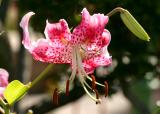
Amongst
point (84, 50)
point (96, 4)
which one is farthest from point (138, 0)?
point (84, 50)

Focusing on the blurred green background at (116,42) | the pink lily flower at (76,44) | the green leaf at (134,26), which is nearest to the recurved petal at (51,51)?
the pink lily flower at (76,44)

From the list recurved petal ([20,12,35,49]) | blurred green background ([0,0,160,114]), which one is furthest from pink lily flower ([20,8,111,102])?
blurred green background ([0,0,160,114])

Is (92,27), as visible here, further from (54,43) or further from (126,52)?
(126,52)

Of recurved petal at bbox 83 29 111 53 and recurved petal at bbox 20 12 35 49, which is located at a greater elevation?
recurved petal at bbox 20 12 35 49

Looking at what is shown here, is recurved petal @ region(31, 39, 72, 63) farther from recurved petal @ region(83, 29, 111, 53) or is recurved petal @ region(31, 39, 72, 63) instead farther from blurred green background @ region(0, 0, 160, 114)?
blurred green background @ region(0, 0, 160, 114)

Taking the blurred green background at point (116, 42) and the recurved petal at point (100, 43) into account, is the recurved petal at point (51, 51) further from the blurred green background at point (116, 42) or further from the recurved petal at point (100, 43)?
the blurred green background at point (116, 42)
